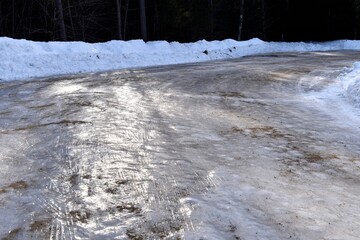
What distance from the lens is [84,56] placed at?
16.2 meters

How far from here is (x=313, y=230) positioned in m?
3.17

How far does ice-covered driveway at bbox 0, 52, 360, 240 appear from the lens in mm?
3292

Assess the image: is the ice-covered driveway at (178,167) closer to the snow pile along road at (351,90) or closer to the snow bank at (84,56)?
the snow pile along road at (351,90)

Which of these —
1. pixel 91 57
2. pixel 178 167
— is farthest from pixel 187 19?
pixel 178 167

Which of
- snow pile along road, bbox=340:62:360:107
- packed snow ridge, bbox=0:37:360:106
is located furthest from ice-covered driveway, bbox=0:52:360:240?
packed snow ridge, bbox=0:37:360:106

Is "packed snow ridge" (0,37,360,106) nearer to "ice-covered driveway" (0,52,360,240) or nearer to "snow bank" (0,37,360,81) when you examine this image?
"snow bank" (0,37,360,81)

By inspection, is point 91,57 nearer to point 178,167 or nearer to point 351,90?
point 351,90

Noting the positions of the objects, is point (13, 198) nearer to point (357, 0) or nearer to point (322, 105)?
point (322, 105)

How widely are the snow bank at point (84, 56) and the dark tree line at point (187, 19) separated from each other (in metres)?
6.77

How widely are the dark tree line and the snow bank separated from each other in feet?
22.2

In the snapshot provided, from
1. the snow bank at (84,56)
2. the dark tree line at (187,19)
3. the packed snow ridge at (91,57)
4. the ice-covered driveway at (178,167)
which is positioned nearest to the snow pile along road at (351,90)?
the packed snow ridge at (91,57)

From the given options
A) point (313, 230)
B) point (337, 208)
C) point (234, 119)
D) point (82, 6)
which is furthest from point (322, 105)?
point (82, 6)

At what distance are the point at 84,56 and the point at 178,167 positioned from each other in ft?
41.9

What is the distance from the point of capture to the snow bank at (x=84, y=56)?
13672 millimetres
